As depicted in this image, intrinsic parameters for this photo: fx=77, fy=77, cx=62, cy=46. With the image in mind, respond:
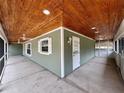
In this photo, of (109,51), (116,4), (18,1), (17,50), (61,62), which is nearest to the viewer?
(18,1)

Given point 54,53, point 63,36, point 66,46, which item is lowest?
point 54,53

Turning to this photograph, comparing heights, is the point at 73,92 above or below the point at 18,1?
below

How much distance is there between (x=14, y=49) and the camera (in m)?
11.5

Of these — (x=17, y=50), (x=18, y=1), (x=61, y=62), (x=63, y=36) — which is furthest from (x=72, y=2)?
(x=17, y=50)

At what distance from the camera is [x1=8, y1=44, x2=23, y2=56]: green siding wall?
1128 centimetres

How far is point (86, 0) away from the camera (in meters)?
1.64

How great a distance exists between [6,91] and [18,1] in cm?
243

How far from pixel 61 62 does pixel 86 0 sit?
Answer: 232 cm

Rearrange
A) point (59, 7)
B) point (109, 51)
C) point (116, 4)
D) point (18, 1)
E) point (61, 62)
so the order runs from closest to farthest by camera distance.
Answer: point (18, 1) → point (116, 4) → point (59, 7) → point (61, 62) → point (109, 51)

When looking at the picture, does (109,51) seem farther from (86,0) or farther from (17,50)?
(17,50)

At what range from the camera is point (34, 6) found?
1.85 meters

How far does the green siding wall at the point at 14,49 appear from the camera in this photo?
1128 centimetres

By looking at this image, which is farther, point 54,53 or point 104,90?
point 54,53

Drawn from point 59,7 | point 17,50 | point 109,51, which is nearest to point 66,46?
point 59,7
